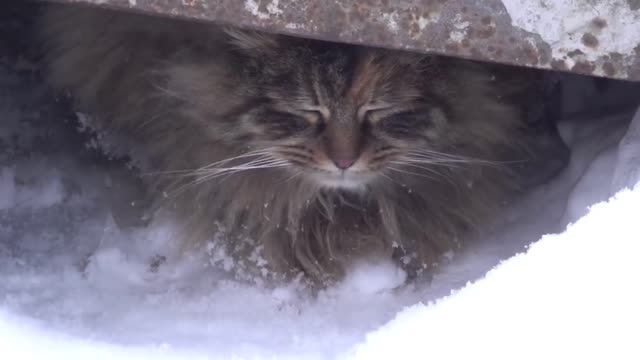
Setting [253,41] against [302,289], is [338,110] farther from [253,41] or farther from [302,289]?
[302,289]

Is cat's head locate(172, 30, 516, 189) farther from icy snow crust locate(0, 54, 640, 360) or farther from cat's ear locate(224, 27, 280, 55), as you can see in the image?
icy snow crust locate(0, 54, 640, 360)

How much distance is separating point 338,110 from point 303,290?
44 cm

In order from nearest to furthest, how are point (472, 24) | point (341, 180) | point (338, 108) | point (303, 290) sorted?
point (472, 24)
point (338, 108)
point (341, 180)
point (303, 290)

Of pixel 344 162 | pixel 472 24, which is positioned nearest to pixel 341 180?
pixel 344 162

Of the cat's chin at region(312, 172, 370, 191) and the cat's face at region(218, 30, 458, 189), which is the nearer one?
the cat's face at region(218, 30, 458, 189)

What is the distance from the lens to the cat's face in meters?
1.54

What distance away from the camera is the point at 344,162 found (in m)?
1.60

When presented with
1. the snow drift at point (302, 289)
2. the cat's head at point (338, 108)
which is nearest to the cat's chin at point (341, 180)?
the cat's head at point (338, 108)

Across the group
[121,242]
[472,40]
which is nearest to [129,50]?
[121,242]

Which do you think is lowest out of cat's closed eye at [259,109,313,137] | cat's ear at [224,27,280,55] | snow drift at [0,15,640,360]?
snow drift at [0,15,640,360]

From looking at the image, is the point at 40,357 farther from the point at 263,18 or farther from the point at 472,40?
the point at 472,40

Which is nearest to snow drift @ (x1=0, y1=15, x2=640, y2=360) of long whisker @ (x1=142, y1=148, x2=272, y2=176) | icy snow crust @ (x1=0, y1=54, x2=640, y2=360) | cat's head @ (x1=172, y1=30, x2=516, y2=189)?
icy snow crust @ (x1=0, y1=54, x2=640, y2=360)

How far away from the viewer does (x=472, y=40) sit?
128cm

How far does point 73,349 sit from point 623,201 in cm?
86
